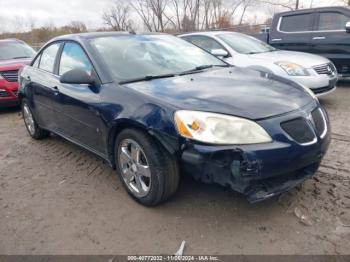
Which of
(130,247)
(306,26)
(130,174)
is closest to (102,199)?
(130,174)

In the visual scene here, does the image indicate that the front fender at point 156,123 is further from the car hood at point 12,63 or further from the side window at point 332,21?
the side window at point 332,21

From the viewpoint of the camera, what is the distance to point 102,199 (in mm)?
3123

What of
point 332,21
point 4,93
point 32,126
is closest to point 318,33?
point 332,21

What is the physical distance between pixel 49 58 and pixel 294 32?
19.2 ft

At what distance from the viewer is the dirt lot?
2396 millimetres

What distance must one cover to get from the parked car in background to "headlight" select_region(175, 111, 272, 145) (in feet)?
18.6

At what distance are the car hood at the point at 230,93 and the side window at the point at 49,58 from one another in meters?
1.73

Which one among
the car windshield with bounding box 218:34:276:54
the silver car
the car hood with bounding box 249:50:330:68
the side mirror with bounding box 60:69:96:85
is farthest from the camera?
the car windshield with bounding box 218:34:276:54

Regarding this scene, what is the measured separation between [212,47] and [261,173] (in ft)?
16.2

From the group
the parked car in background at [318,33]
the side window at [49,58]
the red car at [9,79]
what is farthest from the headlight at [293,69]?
the red car at [9,79]

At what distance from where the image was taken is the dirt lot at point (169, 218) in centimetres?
240

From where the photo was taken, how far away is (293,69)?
5594 millimetres

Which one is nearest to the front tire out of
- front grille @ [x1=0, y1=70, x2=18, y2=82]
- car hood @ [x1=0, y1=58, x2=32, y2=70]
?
front grille @ [x1=0, y1=70, x2=18, y2=82]

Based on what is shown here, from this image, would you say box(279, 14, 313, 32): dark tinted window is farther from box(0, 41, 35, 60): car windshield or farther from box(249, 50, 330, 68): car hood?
box(0, 41, 35, 60): car windshield
